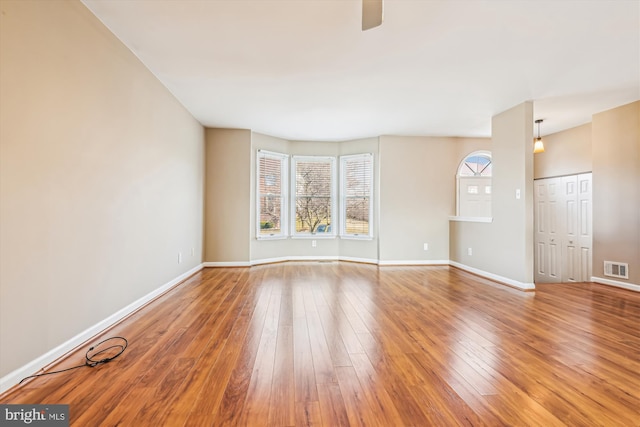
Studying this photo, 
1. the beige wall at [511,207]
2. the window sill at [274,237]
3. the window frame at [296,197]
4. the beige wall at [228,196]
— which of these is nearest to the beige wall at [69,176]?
the beige wall at [228,196]

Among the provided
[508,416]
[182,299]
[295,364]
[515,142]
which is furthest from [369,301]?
[515,142]

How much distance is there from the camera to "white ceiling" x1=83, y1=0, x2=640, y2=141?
7.18 ft

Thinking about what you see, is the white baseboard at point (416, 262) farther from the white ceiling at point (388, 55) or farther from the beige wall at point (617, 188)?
the white ceiling at point (388, 55)

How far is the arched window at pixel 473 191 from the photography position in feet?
18.9

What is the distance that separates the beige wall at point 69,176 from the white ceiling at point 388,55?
449mm

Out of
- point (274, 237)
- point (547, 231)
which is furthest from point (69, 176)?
point (547, 231)

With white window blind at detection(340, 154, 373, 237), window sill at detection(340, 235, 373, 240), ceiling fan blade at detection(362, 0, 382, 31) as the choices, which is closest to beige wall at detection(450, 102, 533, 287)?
window sill at detection(340, 235, 373, 240)

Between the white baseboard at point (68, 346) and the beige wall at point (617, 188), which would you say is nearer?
the white baseboard at point (68, 346)

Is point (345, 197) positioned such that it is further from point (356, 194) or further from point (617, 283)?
point (617, 283)

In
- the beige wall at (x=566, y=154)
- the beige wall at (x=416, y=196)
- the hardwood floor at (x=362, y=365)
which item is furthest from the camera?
the beige wall at (x=416, y=196)

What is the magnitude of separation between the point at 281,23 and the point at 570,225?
18.6 ft

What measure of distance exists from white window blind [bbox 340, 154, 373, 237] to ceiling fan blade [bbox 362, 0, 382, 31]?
13.9 feet

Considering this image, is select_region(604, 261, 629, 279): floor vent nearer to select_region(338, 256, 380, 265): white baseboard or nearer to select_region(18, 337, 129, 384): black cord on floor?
select_region(338, 256, 380, 265): white baseboard

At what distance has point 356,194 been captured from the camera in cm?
602
